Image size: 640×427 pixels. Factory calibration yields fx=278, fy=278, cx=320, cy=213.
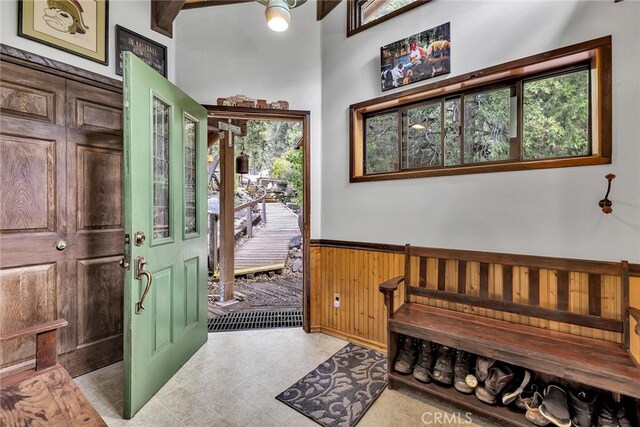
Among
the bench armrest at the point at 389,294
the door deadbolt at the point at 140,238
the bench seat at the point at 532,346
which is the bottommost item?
the bench seat at the point at 532,346

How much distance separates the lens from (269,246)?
6.71m

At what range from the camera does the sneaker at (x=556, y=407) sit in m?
1.40

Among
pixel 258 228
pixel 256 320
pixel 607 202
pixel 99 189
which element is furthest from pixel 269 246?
pixel 607 202

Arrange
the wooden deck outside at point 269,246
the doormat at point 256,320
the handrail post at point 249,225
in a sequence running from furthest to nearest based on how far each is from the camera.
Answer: the handrail post at point 249,225 → the wooden deck outside at point 269,246 → the doormat at point 256,320

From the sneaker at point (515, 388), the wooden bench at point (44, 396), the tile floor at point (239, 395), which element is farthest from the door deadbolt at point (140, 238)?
the sneaker at point (515, 388)

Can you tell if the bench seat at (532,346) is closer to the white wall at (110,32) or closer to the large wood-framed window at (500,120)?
the large wood-framed window at (500,120)

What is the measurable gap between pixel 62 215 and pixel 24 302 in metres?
0.60

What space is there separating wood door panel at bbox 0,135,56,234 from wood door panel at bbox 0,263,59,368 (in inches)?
11.4

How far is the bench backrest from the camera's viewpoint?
1.58 meters

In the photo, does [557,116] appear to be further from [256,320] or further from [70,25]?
[70,25]

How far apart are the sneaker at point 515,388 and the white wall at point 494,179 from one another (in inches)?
29.3

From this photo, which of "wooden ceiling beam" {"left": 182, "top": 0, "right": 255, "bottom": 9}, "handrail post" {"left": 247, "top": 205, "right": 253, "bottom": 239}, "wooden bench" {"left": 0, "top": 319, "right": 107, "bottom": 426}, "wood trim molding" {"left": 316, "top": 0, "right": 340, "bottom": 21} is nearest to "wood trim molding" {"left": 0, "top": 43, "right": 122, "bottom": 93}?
"wooden ceiling beam" {"left": 182, "top": 0, "right": 255, "bottom": 9}

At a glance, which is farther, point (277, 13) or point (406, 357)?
point (406, 357)

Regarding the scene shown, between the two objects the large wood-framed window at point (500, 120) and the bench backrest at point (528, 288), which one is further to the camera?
the large wood-framed window at point (500, 120)
